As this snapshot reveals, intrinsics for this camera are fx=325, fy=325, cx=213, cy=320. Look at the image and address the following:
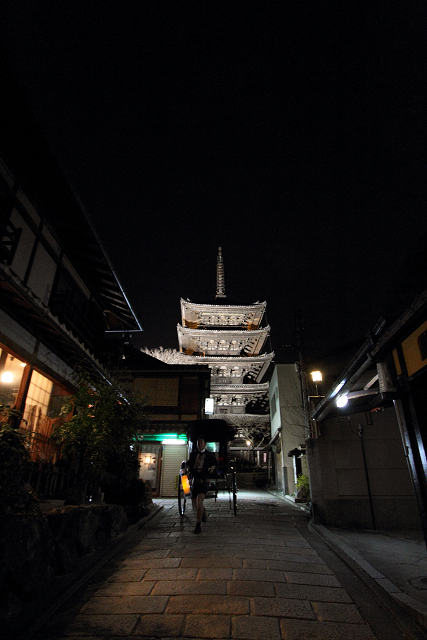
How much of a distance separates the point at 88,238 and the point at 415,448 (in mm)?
10638

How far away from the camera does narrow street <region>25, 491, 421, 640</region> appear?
3492mm

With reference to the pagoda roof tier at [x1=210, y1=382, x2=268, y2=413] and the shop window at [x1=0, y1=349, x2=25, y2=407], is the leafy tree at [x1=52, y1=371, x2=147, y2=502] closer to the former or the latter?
the shop window at [x1=0, y1=349, x2=25, y2=407]

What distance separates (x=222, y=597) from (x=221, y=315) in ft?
131

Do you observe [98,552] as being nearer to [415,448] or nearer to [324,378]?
[415,448]

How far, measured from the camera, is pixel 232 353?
44750 millimetres

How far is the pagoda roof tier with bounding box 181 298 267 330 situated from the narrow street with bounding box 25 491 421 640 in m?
36.4

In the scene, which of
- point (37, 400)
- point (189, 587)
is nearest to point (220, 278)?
point (37, 400)

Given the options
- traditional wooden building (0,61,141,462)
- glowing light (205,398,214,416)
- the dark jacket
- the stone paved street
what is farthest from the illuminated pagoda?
the stone paved street

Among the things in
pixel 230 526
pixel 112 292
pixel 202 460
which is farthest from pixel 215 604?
pixel 112 292

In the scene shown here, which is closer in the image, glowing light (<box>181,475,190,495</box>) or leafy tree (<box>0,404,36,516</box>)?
leafy tree (<box>0,404,36,516</box>)

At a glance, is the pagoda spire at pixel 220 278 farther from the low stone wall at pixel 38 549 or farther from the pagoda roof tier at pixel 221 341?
the low stone wall at pixel 38 549

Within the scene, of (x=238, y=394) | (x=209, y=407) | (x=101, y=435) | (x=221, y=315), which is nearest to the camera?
(x=101, y=435)

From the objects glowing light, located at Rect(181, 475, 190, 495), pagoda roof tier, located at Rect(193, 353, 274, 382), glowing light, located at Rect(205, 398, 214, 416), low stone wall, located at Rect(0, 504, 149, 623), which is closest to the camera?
low stone wall, located at Rect(0, 504, 149, 623)

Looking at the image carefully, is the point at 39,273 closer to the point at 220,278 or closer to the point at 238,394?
the point at 238,394
